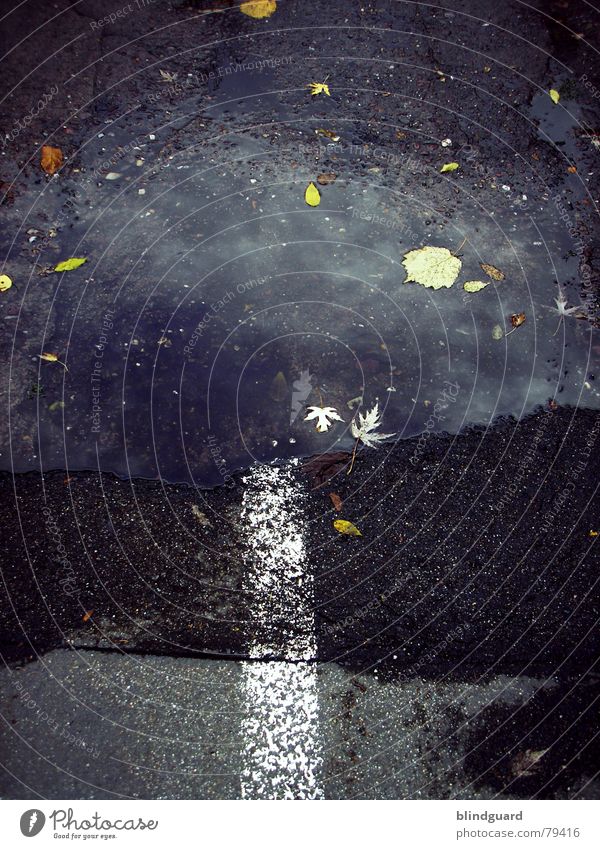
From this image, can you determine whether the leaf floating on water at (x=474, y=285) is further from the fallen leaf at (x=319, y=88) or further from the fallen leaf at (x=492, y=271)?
the fallen leaf at (x=319, y=88)

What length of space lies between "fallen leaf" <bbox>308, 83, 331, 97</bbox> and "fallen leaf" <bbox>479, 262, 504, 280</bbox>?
65.5 inches

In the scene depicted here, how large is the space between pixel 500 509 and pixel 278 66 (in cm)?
338

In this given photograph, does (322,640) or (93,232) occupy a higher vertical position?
(93,232)

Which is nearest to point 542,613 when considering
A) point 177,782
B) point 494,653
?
point 494,653

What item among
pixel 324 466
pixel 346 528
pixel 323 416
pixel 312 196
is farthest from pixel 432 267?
pixel 346 528

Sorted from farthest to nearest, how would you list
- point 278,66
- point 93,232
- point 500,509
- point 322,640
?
point 278,66, point 93,232, point 500,509, point 322,640

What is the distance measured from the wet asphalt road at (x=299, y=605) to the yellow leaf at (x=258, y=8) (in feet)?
6.16

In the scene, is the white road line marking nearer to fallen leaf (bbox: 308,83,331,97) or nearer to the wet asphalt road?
the wet asphalt road

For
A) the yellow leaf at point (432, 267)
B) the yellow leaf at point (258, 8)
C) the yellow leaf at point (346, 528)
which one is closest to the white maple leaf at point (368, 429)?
the yellow leaf at point (346, 528)

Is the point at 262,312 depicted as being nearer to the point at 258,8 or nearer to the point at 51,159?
the point at 51,159

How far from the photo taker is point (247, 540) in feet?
10.2

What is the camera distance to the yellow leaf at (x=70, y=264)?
368 centimetres

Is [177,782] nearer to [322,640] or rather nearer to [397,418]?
[322,640]

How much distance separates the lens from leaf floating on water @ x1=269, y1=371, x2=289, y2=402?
135 inches
